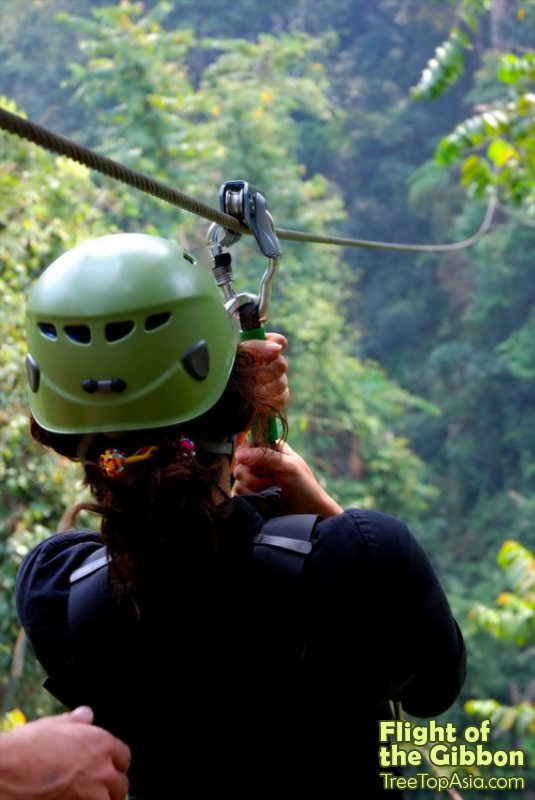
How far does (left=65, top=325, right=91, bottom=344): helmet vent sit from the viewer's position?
2.71 ft

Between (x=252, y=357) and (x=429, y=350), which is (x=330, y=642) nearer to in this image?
(x=252, y=357)

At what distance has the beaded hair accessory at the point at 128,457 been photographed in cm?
79

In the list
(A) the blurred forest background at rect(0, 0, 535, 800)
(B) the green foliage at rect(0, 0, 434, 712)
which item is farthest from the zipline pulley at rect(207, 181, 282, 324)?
(B) the green foliage at rect(0, 0, 434, 712)

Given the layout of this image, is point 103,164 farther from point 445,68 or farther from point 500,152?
point 445,68

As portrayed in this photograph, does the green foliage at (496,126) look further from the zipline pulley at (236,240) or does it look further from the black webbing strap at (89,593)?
the black webbing strap at (89,593)

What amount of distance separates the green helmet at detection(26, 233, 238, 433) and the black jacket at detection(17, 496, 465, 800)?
110 millimetres

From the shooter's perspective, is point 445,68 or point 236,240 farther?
point 445,68

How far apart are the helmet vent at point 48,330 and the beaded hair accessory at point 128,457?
104 millimetres

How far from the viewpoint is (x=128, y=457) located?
0.80 meters

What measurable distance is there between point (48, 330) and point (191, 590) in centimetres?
24

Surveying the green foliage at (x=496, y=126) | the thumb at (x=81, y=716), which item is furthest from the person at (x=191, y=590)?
the green foliage at (x=496, y=126)

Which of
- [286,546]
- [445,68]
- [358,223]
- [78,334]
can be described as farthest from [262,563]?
[358,223]

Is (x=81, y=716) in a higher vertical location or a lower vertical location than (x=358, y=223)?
higher

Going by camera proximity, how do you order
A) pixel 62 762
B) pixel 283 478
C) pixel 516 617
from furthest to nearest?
pixel 516 617
pixel 283 478
pixel 62 762
